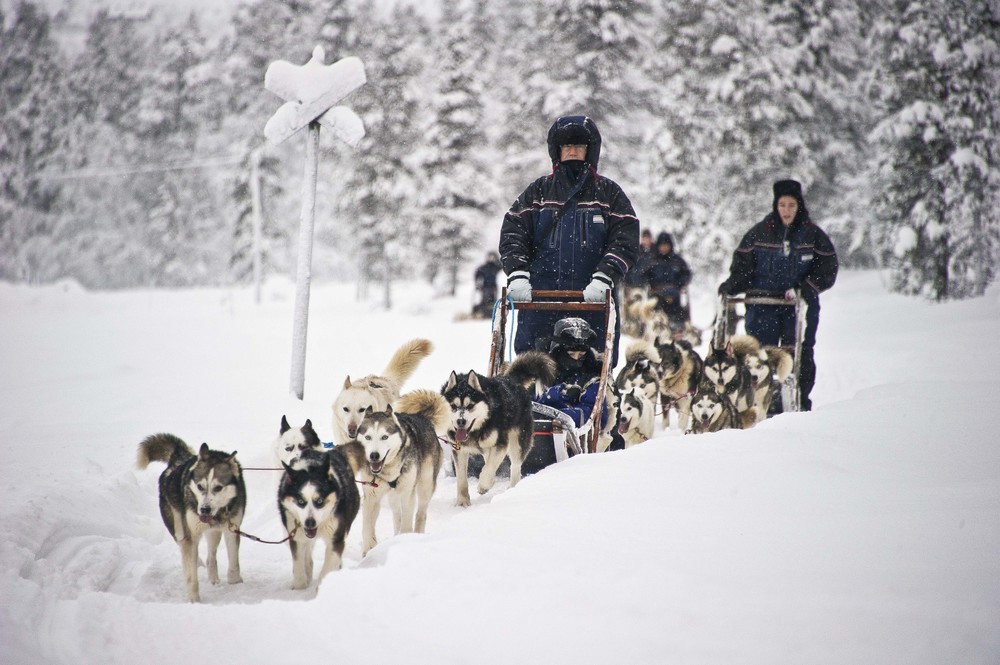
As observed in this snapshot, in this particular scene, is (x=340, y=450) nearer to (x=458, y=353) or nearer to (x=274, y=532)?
(x=274, y=532)

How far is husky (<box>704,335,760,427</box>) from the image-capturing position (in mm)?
6203

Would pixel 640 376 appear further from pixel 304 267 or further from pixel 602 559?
pixel 602 559

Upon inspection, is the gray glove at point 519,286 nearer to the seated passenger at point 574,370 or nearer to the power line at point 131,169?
the seated passenger at point 574,370

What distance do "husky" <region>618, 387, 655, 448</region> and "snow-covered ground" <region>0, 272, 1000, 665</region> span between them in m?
1.77

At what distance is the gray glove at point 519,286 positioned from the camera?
15.7 ft

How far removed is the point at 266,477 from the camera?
5266mm

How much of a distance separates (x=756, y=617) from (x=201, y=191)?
36389 millimetres

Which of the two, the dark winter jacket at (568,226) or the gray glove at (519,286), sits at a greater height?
the dark winter jacket at (568,226)

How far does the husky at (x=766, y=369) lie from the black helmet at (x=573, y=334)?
2.04 m

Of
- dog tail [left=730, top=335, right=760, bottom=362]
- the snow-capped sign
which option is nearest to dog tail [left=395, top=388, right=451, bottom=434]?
dog tail [left=730, top=335, right=760, bottom=362]

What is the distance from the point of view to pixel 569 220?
5105 mm

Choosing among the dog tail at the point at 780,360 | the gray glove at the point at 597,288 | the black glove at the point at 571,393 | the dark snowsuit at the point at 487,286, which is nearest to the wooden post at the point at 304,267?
the black glove at the point at 571,393

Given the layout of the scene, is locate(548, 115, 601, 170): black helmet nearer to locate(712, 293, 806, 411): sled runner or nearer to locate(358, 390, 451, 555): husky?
locate(358, 390, 451, 555): husky

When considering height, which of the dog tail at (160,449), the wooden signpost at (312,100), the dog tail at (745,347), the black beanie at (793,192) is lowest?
the dog tail at (160,449)
